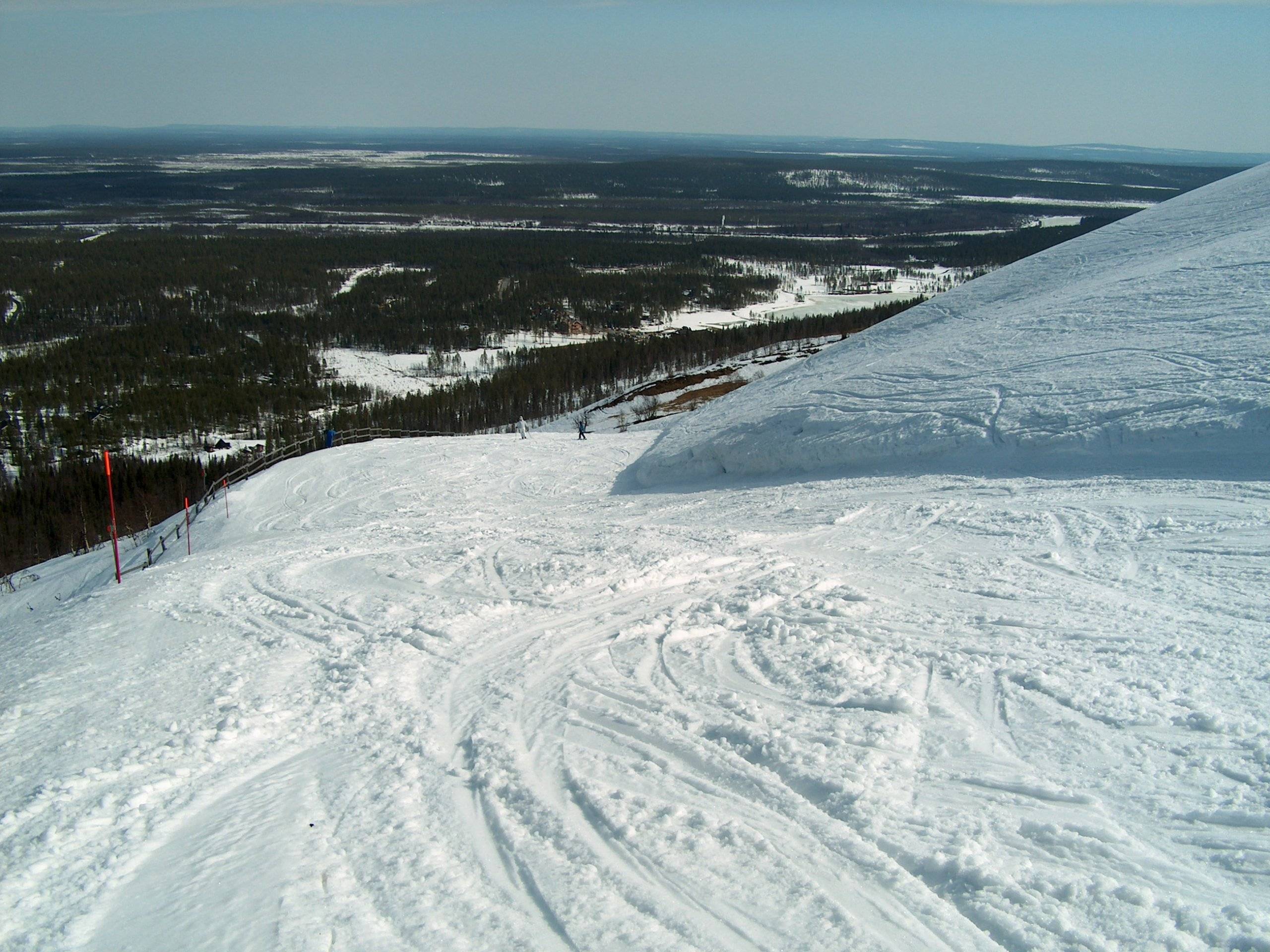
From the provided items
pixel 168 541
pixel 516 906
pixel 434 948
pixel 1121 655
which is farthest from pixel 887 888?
pixel 168 541

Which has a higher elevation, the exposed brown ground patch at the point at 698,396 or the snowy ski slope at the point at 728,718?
the snowy ski slope at the point at 728,718

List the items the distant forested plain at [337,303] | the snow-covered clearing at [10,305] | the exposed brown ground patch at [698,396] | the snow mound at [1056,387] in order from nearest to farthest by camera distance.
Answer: the snow mound at [1056,387]
the exposed brown ground patch at [698,396]
the distant forested plain at [337,303]
the snow-covered clearing at [10,305]

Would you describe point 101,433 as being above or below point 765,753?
below

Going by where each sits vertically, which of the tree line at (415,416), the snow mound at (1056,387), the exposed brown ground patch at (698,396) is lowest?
the tree line at (415,416)

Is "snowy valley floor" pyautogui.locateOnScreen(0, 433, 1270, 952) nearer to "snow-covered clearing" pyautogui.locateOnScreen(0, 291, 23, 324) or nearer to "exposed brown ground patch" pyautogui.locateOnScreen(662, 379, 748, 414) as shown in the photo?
"exposed brown ground patch" pyautogui.locateOnScreen(662, 379, 748, 414)

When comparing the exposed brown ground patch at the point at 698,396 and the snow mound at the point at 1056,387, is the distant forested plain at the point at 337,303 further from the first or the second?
the snow mound at the point at 1056,387

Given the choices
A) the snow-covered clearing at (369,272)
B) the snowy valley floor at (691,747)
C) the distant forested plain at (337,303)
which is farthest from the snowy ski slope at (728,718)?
the snow-covered clearing at (369,272)

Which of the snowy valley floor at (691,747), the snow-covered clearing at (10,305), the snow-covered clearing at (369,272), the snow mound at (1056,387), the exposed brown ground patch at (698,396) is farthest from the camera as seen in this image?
the snow-covered clearing at (369,272)

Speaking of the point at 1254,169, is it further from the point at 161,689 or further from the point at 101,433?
the point at 101,433
